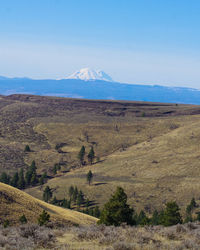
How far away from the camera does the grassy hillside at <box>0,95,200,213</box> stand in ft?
240

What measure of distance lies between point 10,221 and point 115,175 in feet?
A: 199

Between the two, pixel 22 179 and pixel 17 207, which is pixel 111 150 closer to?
pixel 22 179

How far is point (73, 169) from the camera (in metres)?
95.3

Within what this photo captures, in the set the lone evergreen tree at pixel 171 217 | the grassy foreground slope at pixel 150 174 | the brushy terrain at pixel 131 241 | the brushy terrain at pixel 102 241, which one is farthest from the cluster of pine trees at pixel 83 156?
the brushy terrain at pixel 131 241

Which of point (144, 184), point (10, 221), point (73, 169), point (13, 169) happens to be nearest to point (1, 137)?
point (13, 169)

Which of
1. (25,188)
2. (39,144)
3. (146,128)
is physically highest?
(146,128)

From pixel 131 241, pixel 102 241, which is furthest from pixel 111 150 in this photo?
pixel 102 241

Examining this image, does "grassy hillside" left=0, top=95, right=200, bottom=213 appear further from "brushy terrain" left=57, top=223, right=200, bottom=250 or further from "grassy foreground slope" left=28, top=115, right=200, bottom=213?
"brushy terrain" left=57, top=223, right=200, bottom=250

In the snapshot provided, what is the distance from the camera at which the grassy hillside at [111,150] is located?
73263mm

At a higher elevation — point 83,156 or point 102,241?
point 102,241

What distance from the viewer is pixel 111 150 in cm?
10931

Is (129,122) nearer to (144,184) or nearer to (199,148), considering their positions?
(199,148)

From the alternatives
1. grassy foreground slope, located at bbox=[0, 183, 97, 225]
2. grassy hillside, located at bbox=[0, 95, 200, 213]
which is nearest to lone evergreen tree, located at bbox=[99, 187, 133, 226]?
grassy foreground slope, located at bbox=[0, 183, 97, 225]

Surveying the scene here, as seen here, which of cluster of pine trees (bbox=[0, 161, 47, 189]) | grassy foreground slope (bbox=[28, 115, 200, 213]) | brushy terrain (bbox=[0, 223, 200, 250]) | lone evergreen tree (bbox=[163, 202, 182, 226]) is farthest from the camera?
cluster of pine trees (bbox=[0, 161, 47, 189])
